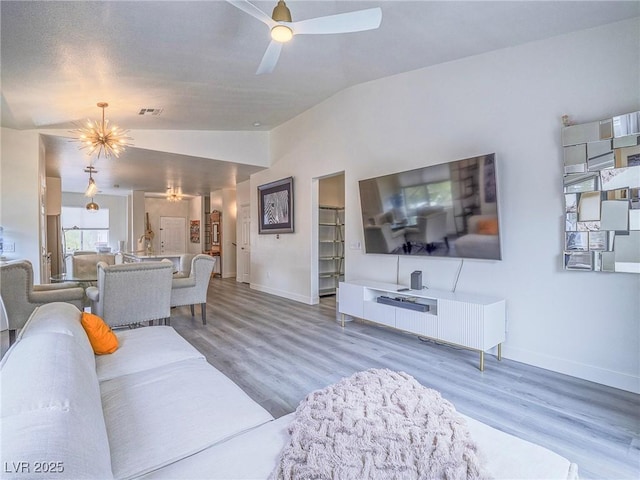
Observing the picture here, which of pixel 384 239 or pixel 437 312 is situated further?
pixel 384 239

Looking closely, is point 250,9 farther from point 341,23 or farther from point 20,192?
point 20,192

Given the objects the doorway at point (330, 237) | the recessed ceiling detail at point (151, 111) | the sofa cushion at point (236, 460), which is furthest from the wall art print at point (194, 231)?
the sofa cushion at point (236, 460)

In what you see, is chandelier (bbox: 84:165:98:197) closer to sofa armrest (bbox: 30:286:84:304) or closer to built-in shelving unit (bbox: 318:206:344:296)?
sofa armrest (bbox: 30:286:84:304)

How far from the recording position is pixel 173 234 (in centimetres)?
1205

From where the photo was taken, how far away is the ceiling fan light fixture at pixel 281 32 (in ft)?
7.33

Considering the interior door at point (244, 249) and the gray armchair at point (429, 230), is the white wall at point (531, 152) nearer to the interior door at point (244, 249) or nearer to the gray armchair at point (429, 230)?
the gray armchair at point (429, 230)

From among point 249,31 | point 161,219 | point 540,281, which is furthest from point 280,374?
point 161,219

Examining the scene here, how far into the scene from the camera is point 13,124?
→ 415 centimetres

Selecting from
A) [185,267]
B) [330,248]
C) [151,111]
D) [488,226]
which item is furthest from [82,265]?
[488,226]

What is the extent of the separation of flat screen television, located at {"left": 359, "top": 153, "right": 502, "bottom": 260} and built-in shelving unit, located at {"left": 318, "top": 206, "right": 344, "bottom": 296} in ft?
6.62

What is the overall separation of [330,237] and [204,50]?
4.04 m

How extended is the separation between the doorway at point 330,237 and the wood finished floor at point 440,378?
1.79 metres

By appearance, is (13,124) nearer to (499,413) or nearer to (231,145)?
(231,145)

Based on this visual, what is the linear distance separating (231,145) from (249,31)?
10.9ft
